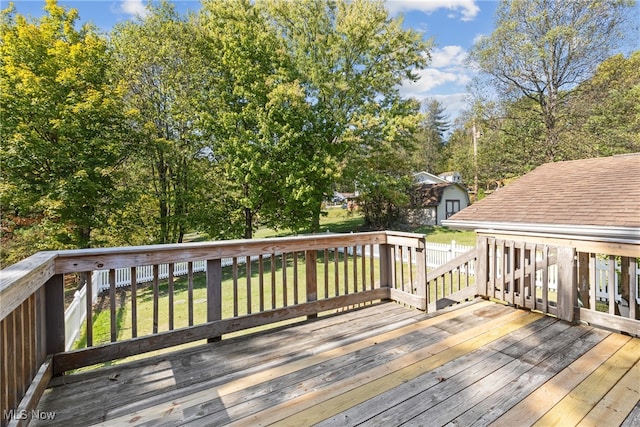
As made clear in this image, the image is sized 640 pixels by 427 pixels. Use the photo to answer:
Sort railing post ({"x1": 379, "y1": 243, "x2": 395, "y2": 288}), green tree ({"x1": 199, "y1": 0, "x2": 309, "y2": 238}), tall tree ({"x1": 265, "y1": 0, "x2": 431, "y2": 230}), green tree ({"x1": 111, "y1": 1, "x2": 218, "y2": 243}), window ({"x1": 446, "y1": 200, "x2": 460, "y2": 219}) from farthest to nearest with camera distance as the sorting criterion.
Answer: window ({"x1": 446, "y1": 200, "x2": 460, "y2": 219})
tall tree ({"x1": 265, "y1": 0, "x2": 431, "y2": 230})
green tree ({"x1": 199, "y1": 0, "x2": 309, "y2": 238})
green tree ({"x1": 111, "y1": 1, "x2": 218, "y2": 243})
railing post ({"x1": 379, "y1": 243, "x2": 395, "y2": 288})

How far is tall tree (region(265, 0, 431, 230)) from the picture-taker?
43.6 feet

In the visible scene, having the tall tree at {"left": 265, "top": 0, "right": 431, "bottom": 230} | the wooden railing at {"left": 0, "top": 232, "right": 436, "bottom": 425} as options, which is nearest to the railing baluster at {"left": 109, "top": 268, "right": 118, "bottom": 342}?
the wooden railing at {"left": 0, "top": 232, "right": 436, "bottom": 425}

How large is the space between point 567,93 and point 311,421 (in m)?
19.3

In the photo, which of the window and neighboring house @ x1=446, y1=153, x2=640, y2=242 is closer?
neighboring house @ x1=446, y1=153, x2=640, y2=242

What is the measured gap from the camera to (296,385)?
2.09 metres

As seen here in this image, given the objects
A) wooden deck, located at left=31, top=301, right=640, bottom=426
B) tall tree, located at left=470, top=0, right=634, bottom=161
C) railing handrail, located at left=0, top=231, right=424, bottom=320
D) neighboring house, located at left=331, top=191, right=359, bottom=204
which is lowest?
wooden deck, located at left=31, top=301, right=640, bottom=426

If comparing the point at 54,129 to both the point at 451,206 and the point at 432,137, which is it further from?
the point at 432,137

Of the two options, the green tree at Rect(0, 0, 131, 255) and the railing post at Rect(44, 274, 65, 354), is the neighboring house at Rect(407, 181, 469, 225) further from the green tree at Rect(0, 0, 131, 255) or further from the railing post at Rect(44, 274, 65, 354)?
A: the railing post at Rect(44, 274, 65, 354)

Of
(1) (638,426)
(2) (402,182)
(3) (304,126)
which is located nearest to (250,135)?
(3) (304,126)

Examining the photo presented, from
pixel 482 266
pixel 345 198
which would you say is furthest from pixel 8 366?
pixel 345 198

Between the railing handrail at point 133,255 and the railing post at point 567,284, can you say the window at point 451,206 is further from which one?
the railing handrail at point 133,255

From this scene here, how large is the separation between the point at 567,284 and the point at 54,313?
15.1 ft

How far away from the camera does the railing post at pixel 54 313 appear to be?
88.1 inches

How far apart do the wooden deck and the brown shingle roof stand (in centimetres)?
217
